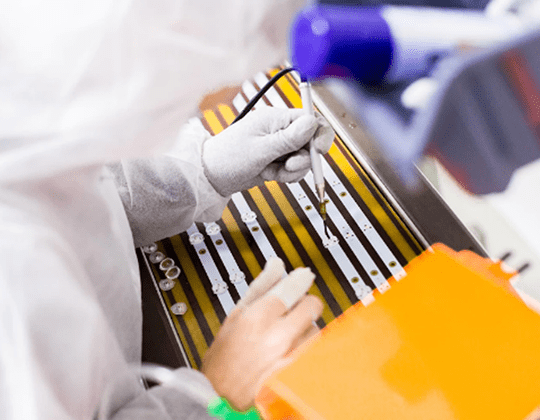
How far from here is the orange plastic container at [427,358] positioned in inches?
21.6

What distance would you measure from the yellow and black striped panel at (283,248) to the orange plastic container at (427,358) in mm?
138

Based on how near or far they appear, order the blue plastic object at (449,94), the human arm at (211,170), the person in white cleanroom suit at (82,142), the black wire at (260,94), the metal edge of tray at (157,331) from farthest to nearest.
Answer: the black wire at (260,94) → the human arm at (211,170) → the metal edge of tray at (157,331) → the person in white cleanroom suit at (82,142) → the blue plastic object at (449,94)

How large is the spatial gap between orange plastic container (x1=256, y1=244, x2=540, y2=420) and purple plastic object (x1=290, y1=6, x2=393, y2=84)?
370mm

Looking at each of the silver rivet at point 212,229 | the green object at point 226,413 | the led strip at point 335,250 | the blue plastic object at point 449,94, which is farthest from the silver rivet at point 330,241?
the blue plastic object at point 449,94

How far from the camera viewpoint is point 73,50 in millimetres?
457

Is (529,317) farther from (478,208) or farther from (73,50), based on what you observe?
(73,50)

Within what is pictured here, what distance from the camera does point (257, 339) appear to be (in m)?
0.71

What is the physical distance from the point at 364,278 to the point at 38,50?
581mm

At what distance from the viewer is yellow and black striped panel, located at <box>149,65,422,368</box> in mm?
780

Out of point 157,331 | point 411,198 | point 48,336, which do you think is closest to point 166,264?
point 157,331

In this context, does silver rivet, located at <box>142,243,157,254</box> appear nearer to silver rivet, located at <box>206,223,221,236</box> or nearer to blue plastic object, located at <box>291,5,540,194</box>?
silver rivet, located at <box>206,223,221,236</box>

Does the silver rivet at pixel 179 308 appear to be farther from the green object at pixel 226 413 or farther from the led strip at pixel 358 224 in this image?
the led strip at pixel 358 224

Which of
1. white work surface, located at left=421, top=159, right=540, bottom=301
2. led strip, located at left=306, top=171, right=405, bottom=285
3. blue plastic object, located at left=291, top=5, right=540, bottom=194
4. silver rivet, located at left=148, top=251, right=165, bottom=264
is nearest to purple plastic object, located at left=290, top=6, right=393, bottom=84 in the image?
blue plastic object, located at left=291, top=5, right=540, bottom=194

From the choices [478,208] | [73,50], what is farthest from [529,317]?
[73,50]
